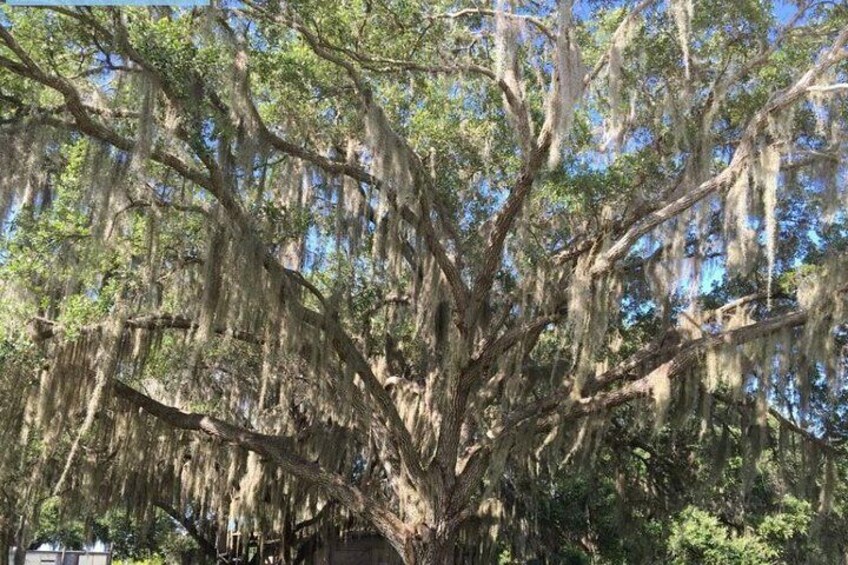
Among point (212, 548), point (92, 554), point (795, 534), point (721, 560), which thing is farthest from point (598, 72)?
point (212, 548)

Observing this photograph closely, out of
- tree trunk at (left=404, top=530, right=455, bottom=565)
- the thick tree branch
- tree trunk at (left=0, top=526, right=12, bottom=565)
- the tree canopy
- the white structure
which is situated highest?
the tree canopy

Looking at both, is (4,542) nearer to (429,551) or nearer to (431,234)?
(429,551)

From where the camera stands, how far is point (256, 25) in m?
7.62

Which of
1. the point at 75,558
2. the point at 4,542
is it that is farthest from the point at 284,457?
the point at 4,542

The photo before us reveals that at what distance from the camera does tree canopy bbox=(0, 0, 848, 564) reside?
664 centimetres

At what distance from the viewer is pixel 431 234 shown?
790cm

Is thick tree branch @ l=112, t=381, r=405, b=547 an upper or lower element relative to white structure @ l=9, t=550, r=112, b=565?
upper

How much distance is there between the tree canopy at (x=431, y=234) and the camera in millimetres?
6641

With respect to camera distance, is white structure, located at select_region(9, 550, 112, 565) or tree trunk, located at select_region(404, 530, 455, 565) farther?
white structure, located at select_region(9, 550, 112, 565)

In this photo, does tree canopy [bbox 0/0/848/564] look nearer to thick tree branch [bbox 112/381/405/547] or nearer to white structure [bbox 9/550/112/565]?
thick tree branch [bbox 112/381/405/547]

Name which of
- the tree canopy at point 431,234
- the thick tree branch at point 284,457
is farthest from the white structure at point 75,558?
the thick tree branch at point 284,457

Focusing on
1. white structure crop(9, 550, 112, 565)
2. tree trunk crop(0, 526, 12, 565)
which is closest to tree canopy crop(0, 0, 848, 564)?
white structure crop(9, 550, 112, 565)

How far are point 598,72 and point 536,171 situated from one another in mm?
1224

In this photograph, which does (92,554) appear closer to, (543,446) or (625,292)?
(543,446)
